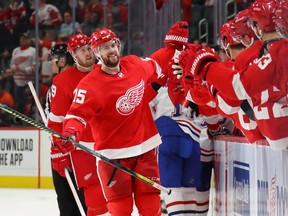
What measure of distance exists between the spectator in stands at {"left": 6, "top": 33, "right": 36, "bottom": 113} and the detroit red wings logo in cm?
477

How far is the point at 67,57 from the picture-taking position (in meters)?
4.66

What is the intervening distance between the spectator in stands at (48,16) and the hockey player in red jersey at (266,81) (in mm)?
6580

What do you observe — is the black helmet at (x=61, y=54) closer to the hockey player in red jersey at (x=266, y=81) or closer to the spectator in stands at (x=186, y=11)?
the hockey player in red jersey at (x=266, y=81)

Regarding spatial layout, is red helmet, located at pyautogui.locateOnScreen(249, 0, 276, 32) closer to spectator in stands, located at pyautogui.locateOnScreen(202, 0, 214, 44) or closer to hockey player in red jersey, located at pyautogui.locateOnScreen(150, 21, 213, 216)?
hockey player in red jersey, located at pyautogui.locateOnScreen(150, 21, 213, 216)

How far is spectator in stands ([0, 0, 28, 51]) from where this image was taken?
362 inches

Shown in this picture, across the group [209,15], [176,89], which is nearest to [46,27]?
[209,15]

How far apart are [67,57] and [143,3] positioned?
3.20 meters

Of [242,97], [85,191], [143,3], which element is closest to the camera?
[242,97]

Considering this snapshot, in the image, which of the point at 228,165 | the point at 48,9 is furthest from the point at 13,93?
the point at 228,165

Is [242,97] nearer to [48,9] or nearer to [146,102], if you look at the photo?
[146,102]

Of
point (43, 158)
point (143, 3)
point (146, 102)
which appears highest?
point (143, 3)

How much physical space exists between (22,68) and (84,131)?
457 centimetres

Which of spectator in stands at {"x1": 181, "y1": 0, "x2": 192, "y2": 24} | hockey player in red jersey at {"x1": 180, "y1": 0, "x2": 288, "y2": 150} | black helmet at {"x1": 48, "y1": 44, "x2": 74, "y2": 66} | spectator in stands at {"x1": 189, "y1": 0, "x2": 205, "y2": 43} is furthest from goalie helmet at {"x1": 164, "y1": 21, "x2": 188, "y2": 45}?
spectator in stands at {"x1": 189, "y1": 0, "x2": 205, "y2": 43}

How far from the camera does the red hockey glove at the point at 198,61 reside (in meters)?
2.81
